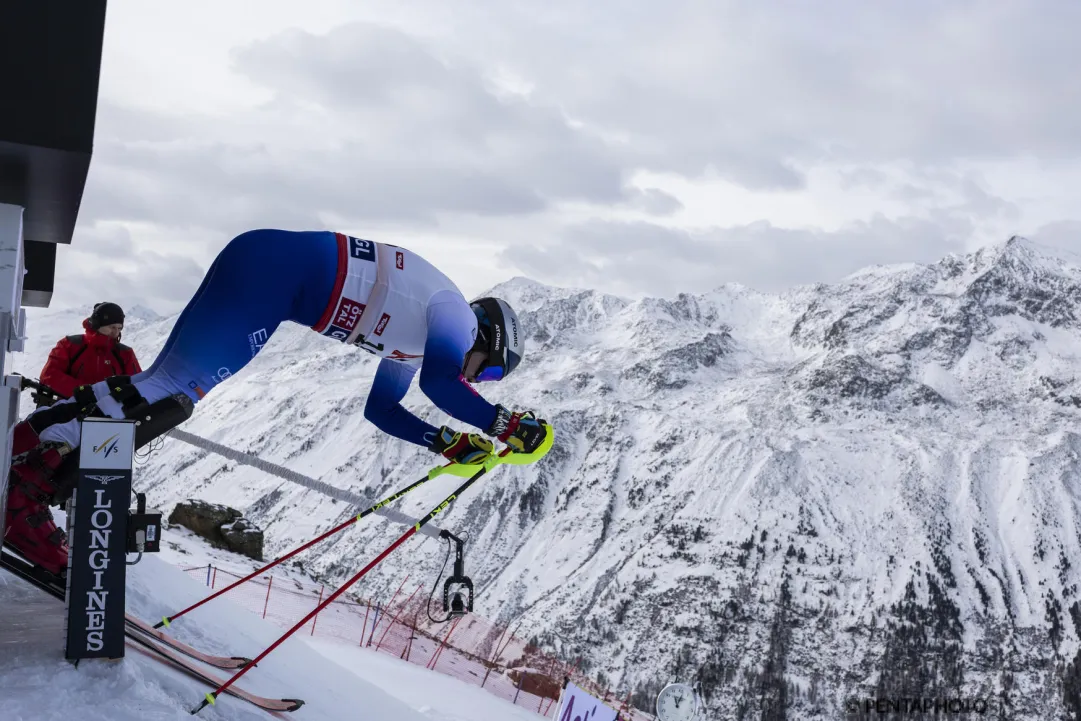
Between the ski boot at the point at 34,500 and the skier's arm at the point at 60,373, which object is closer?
the ski boot at the point at 34,500

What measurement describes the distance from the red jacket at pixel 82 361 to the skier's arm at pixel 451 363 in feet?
11.9

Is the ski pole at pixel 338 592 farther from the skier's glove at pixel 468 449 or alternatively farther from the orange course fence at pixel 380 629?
the orange course fence at pixel 380 629

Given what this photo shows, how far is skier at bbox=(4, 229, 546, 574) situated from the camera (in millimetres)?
6121

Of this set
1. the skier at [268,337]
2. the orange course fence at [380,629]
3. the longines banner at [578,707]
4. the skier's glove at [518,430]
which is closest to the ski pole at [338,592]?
the skier's glove at [518,430]

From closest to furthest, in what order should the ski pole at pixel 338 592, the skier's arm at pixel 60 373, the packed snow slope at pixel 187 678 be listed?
the packed snow slope at pixel 187 678 → the ski pole at pixel 338 592 → the skier's arm at pixel 60 373

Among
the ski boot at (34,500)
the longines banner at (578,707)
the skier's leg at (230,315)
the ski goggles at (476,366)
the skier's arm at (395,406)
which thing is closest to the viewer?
the skier's leg at (230,315)

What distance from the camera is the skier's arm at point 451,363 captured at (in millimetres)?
6387

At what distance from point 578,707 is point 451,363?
488 cm

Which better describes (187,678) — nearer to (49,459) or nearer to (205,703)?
(205,703)

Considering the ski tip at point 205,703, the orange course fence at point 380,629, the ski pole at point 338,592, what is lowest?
the orange course fence at point 380,629

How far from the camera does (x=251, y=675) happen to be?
750cm

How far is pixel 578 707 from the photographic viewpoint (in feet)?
31.8

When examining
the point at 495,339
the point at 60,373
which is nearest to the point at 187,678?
the point at 495,339

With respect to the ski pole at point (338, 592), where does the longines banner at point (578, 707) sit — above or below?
below
